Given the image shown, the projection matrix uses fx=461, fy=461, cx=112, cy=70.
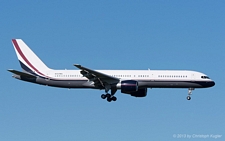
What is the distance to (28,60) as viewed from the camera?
70.6 m

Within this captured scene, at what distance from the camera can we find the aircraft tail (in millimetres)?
68438

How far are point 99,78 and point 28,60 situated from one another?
13.3 meters

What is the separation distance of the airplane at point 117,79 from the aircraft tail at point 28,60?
0.78 feet

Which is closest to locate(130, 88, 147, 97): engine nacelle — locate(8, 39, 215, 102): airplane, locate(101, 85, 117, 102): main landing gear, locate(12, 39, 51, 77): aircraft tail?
locate(8, 39, 215, 102): airplane

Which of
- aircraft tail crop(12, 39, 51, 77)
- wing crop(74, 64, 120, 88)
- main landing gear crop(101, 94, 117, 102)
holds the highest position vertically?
aircraft tail crop(12, 39, 51, 77)

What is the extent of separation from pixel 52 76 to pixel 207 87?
22287 mm

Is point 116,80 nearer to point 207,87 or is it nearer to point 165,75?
point 165,75

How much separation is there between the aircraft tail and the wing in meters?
7.99

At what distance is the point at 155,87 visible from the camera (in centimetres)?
6519

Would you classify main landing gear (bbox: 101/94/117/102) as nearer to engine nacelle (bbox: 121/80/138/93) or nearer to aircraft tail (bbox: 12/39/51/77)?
engine nacelle (bbox: 121/80/138/93)

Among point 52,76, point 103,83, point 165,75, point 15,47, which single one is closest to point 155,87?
point 165,75

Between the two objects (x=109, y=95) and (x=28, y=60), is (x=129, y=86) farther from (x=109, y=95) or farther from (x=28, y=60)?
(x=28, y=60)

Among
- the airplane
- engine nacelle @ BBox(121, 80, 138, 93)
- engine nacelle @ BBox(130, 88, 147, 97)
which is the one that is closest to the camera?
engine nacelle @ BBox(121, 80, 138, 93)

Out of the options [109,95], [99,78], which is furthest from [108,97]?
[99,78]
